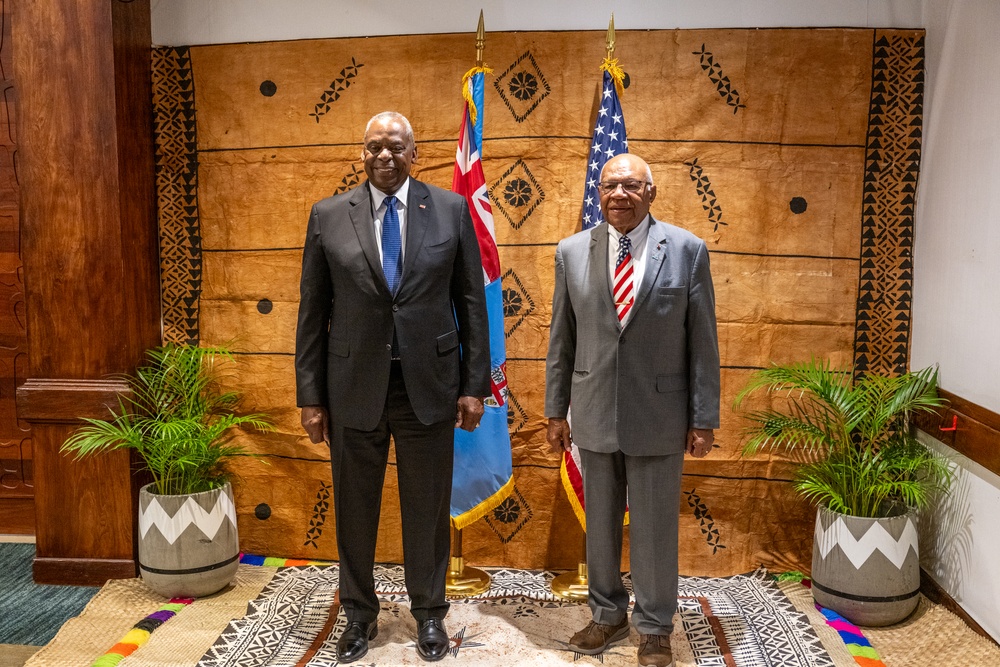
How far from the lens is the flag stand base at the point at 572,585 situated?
3.39 meters

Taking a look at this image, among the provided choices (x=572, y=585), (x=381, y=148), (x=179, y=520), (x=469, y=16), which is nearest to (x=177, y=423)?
(x=179, y=520)

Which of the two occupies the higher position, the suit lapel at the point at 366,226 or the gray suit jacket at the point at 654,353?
the suit lapel at the point at 366,226

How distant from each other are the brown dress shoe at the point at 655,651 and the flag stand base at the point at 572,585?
600 mm

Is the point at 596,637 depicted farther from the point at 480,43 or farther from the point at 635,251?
the point at 480,43

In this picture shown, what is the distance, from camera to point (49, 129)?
3.44 meters

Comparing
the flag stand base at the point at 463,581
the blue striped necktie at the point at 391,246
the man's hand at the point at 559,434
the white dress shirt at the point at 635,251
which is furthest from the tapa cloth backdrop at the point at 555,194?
the blue striped necktie at the point at 391,246

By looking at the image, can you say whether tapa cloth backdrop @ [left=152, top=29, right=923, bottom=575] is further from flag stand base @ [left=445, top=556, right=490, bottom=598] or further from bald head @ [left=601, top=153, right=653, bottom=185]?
bald head @ [left=601, top=153, right=653, bottom=185]

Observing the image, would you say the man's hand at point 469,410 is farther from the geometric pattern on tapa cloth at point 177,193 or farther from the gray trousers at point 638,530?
the geometric pattern on tapa cloth at point 177,193

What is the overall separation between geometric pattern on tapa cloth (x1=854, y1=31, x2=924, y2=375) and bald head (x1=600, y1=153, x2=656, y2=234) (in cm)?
133

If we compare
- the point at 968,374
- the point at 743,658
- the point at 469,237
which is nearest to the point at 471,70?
the point at 469,237

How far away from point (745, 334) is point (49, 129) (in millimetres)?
3016

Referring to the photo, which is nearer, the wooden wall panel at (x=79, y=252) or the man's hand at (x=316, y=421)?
the man's hand at (x=316, y=421)

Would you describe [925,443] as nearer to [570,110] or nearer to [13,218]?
[570,110]

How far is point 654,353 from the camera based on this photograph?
8.74 ft
